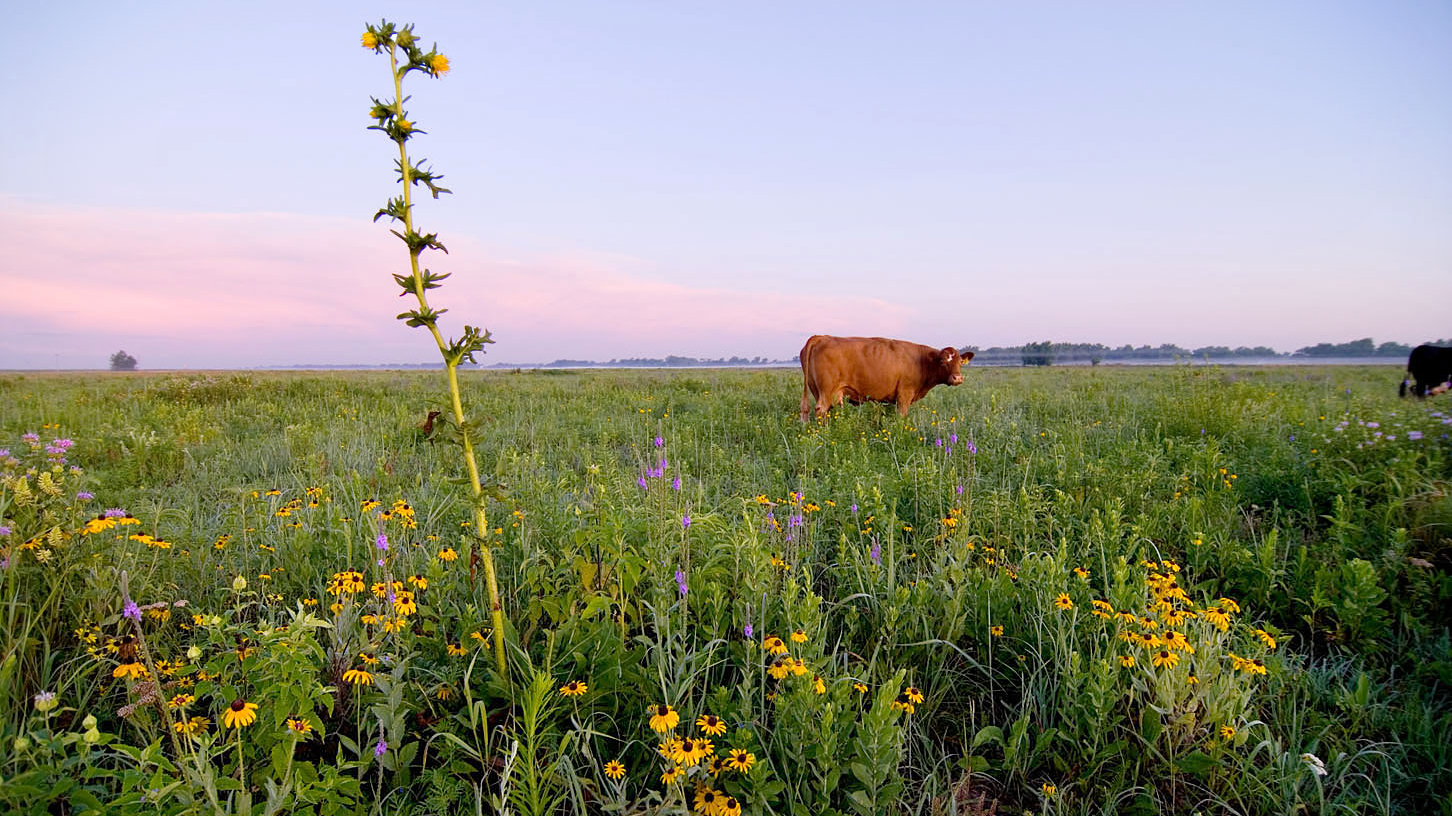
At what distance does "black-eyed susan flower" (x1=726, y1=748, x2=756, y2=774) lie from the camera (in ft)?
5.54

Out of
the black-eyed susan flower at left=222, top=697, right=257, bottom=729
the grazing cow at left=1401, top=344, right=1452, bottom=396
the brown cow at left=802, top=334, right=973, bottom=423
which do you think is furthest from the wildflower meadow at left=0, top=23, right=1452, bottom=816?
the grazing cow at left=1401, top=344, right=1452, bottom=396

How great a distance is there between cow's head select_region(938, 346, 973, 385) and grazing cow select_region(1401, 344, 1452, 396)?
11015 mm

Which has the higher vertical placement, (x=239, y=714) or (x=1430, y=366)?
(x=1430, y=366)

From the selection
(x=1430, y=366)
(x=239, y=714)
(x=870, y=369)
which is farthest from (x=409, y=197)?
(x=1430, y=366)

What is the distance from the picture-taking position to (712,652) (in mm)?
2389

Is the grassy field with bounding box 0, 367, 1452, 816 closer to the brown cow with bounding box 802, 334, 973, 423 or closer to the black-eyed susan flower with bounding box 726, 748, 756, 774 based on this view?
the black-eyed susan flower with bounding box 726, 748, 756, 774

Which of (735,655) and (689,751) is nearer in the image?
(689,751)

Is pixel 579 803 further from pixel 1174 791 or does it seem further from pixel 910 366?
pixel 910 366

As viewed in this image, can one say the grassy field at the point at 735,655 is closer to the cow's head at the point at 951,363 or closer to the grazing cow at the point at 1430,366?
the cow's head at the point at 951,363

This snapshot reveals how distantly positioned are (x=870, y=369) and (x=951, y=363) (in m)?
1.39

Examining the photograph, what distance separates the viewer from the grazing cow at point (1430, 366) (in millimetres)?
13312

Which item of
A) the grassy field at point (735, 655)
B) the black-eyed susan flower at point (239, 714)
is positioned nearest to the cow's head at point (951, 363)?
the grassy field at point (735, 655)

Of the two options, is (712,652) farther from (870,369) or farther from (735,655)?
(870,369)

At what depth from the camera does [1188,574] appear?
3705 millimetres
